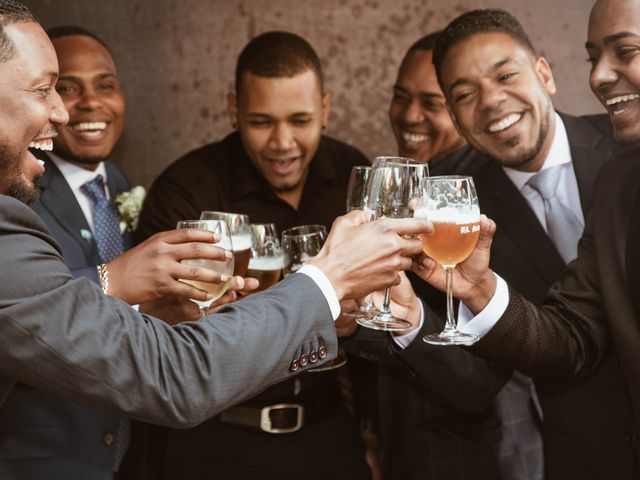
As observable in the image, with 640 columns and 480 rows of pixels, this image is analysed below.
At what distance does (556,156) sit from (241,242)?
3.71 feet

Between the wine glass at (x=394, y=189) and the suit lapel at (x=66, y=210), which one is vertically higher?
the wine glass at (x=394, y=189)

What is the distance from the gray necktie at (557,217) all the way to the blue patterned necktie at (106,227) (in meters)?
1.42

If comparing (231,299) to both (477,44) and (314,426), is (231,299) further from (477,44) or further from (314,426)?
(477,44)

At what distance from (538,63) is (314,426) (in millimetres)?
1415

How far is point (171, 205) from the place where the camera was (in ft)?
9.11

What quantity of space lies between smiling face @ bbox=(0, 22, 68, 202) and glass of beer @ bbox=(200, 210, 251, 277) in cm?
42

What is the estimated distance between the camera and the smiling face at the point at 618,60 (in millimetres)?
2113

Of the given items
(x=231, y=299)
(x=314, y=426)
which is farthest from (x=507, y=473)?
(x=231, y=299)

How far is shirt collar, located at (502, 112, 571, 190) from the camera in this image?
8.23 ft

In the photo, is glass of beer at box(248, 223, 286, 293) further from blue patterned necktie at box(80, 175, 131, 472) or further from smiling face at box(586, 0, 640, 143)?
smiling face at box(586, 0, 640, 143)

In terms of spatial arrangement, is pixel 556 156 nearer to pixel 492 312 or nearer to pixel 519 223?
pixel 519 223

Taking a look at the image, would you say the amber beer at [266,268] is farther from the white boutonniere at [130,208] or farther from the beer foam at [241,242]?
the white boutonniere at [130,208]

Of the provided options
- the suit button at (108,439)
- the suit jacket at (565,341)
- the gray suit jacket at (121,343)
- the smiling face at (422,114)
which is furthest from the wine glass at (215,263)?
the smiling face at (422,114)

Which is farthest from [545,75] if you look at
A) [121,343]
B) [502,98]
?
[121,343]
